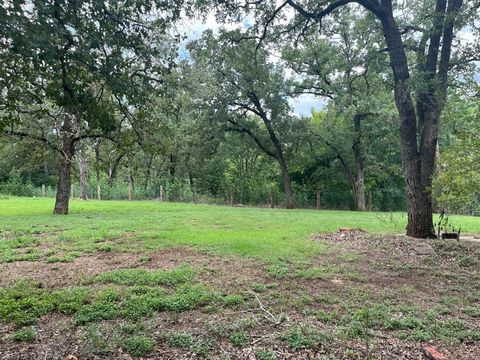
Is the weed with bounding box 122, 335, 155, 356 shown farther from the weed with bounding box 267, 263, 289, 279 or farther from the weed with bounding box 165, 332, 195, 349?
the weed with bounding box 267, 263, 289, 279

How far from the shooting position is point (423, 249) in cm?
746

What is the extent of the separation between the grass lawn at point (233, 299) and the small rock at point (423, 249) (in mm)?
93

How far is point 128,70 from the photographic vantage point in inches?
161

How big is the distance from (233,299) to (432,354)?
81.9 inches

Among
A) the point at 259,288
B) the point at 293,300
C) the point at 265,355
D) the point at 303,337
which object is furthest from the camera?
the point at 259,288

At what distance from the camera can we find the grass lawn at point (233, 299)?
3.44 meters

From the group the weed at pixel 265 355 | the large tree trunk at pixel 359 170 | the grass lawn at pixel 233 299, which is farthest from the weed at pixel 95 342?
the large tree trunk at pixel 359 170

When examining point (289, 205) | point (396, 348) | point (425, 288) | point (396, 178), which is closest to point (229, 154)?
point (289, 205)

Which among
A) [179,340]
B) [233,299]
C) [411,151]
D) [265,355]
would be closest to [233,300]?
[233,299]

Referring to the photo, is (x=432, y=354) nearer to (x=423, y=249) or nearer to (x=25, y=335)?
(x=25, y=335)

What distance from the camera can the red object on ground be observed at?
3.22m

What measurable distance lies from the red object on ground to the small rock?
14.0 feet

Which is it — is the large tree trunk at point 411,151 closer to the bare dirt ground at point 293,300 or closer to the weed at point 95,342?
the bare dirt ground at point 293,300

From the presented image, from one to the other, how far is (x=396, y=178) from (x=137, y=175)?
76.6ft
